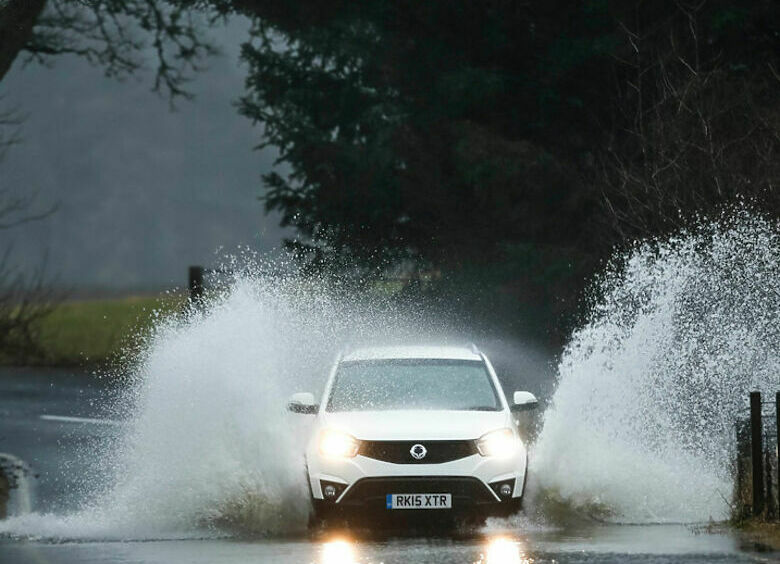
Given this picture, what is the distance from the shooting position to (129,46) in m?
28.7

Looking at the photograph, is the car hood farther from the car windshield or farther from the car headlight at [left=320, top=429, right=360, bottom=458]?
the car windshield

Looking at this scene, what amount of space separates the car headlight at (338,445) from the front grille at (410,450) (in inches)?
3.0

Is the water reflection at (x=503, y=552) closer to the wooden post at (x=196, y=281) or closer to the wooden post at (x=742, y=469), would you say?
the wooden post at (x=742, y=469)

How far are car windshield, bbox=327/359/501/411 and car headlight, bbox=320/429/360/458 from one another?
2.35 feet

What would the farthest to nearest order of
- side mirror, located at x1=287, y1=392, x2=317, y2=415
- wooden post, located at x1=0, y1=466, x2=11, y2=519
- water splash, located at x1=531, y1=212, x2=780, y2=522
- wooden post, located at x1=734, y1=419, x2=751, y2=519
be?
wooden post, located at x1=0, y1=466, x2=11, y2=519 < water splash, located at x1=531, y1=212, x2=780, y2=522 < side mirror, located at x1=287, y1=392, x2=317, y2=415 < wooden post, located at x1=734, y1=419, x2=751, y2=519

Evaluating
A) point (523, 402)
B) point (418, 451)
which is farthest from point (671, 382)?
point (418, 451)

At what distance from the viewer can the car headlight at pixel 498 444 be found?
45.0 ft

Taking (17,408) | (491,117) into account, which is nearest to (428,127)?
(491,117)

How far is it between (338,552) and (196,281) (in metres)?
16.1

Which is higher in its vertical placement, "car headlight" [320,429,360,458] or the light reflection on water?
"car headlight" [320,429,360,458]

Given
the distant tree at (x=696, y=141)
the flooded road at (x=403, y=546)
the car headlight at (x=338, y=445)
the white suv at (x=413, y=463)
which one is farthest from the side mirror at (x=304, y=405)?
the distant tree at (x=696, y=141)

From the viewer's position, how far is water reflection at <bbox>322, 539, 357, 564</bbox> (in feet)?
39.2

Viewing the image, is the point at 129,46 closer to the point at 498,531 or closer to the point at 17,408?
the point at 17,408

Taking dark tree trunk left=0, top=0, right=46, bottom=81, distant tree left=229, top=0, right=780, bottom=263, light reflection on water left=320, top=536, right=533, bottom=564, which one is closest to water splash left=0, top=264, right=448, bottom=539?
light reflection on water left=320, top=536, right=533, bottom=564
